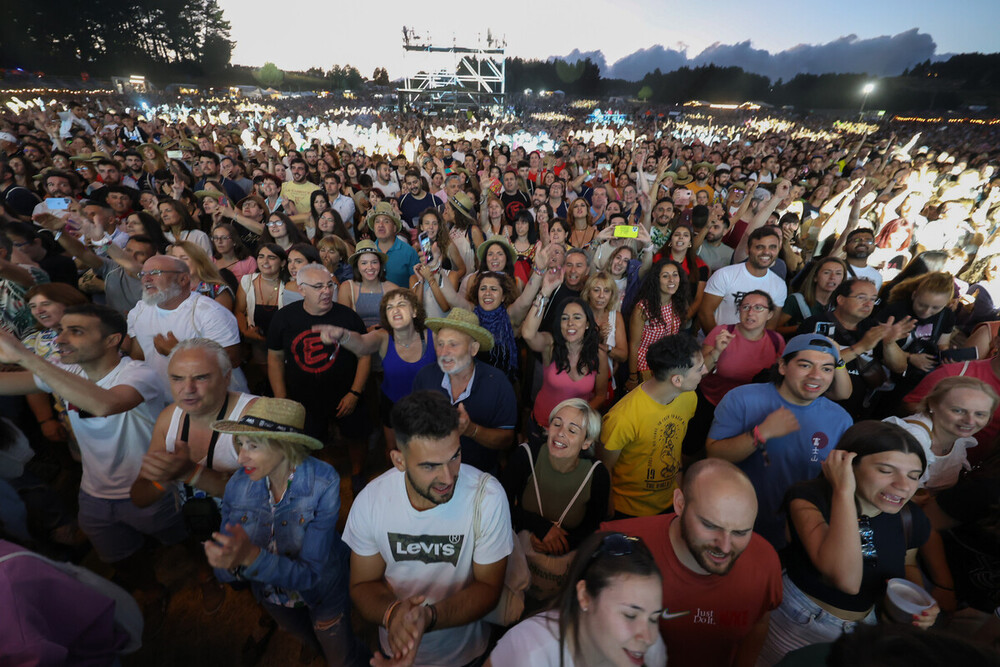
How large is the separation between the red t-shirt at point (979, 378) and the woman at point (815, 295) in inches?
41.0

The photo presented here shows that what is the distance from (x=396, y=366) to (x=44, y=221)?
3.56 m

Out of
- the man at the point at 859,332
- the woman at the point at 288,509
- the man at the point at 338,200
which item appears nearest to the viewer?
the woman at the point at 288,509

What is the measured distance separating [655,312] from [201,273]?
401 centimetres

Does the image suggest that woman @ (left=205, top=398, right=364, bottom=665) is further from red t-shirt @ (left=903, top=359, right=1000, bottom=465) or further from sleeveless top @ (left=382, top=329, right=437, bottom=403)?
red t-shirt @ (left=903, top=359, right=1000, bottom=465)

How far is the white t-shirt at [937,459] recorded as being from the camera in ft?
7.56

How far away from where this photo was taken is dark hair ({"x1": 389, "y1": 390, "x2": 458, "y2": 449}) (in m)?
1.69

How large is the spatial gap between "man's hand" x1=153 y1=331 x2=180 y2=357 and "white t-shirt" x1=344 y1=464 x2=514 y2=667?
2197 millimetres

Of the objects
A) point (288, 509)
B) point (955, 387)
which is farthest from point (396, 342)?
point (955, 387)

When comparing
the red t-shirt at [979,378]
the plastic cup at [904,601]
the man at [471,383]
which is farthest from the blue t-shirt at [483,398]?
the red t-shirt at [979,378]

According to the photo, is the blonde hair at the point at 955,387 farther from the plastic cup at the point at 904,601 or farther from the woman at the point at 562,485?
the woman at the point at 562,485

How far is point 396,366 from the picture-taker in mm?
3158

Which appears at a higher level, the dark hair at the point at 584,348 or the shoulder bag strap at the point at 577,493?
the dark hair at the point at 584,348

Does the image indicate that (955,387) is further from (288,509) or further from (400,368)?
(288,509)

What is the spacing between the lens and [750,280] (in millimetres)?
3770
